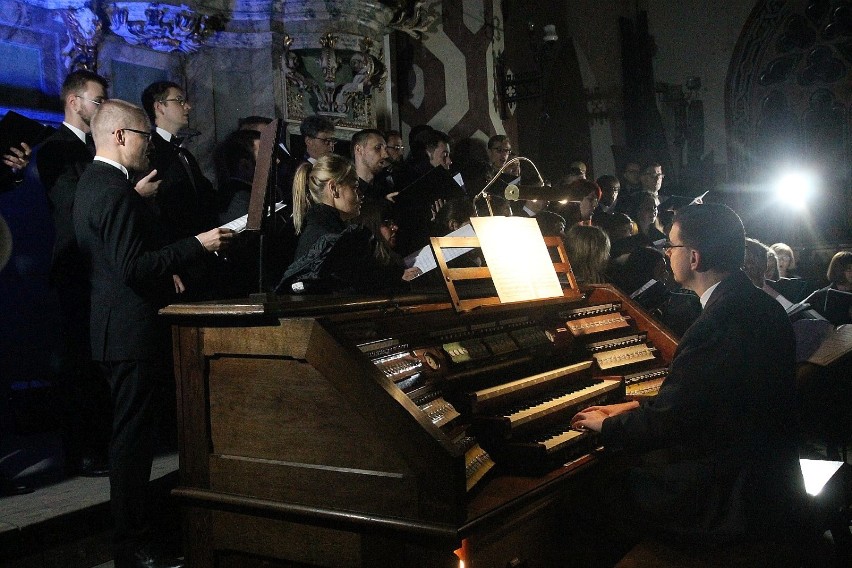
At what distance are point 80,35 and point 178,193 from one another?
5.04 ft

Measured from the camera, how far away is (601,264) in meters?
5.34

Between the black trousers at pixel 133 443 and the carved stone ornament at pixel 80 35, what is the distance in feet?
9.25

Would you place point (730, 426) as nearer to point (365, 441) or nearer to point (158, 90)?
point (365, 441)

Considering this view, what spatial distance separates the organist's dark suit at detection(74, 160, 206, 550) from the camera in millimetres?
3225

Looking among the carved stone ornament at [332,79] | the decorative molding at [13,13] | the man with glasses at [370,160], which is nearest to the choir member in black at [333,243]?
the man with glasses at [370,160]

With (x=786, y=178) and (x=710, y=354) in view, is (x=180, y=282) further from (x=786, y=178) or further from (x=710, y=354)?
(x=786, y=178)

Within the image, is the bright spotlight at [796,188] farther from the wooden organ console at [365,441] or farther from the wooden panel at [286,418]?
the wooden panel at [286,418]

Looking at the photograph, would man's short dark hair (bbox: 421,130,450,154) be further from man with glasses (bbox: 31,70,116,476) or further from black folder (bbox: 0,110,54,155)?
black folder (bbox: 0,110,54,155)

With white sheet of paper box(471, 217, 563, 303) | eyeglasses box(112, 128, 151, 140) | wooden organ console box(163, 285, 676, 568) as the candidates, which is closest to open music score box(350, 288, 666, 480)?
wooden organ console box(163, 285, 676, 568)

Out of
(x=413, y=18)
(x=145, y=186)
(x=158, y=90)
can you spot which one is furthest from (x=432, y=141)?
(x=145, y=186)

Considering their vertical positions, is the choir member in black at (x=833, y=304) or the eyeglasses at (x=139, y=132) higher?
the eyeglasses at (x=139, y=132)

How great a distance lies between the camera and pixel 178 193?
4695 mm

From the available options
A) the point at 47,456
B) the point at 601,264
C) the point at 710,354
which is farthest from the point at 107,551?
the point at 601,264

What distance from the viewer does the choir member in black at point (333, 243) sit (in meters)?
3.23
